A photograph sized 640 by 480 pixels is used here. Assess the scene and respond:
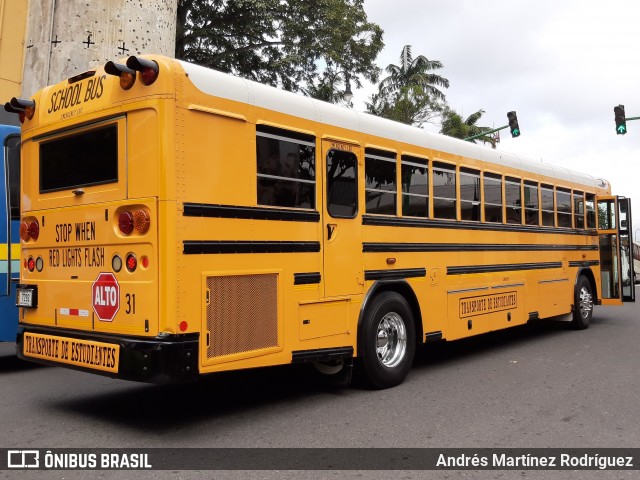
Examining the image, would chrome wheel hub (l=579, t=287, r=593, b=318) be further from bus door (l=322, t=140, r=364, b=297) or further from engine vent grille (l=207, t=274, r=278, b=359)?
engine vent grille (l=207, t=274, r=278, b=359)

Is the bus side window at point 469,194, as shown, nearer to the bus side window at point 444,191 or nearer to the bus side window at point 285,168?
the bus side window at point 444,191

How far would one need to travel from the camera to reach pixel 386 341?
6359mm

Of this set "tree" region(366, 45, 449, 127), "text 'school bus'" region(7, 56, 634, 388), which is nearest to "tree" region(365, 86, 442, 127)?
"tree" region(366, 45, 449, 127)

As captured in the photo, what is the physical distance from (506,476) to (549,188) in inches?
270

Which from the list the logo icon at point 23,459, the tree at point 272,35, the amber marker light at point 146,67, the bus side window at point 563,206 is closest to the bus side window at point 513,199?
the bus side window at point 563,206

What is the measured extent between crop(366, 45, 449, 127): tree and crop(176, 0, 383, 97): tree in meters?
10.0

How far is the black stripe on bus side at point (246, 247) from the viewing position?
4578 millimetres

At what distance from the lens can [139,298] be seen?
4523 mm

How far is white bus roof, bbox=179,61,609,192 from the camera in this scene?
15.9 ft

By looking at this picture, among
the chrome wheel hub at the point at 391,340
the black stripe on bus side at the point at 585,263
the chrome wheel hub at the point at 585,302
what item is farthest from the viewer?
the chrome wheel hub at the point at 585,302

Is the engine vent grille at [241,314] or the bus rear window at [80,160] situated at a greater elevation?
the bus rear window at [80,160]

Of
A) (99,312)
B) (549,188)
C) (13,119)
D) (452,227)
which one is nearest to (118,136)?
(99,312)

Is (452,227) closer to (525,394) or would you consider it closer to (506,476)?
(525,394)

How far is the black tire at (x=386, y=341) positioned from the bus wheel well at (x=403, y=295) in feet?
0.19
